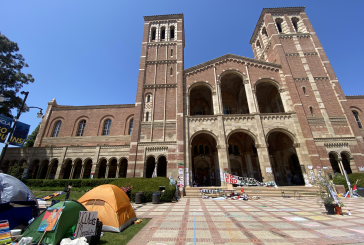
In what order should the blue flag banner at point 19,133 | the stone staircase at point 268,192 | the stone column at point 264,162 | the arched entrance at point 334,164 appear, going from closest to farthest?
the blue flag banner at point 19,133
the stone staircase at point 268,192
the stone column at point 264,162
the arched entrance at point 334,164

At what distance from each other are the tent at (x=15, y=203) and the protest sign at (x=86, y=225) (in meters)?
3.57

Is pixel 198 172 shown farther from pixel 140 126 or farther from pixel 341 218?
pixel 341 218

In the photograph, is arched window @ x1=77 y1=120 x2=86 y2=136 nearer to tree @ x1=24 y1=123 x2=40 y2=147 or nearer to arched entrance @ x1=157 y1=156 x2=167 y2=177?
arched entrance @ x1=157 y1=156 x2=167 y2=177

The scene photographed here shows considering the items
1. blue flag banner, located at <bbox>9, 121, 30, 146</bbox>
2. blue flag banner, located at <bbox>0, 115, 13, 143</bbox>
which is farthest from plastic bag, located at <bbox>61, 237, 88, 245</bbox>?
blue flag banner, located at <bbox>0, 115, 13, 143</bbox>

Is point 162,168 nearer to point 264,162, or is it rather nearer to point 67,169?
point 264,162

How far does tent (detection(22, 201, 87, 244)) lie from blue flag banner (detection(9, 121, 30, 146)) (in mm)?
8423

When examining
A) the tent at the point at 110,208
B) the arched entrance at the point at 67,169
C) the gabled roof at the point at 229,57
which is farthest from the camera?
the gabled roof at the point at 229,57

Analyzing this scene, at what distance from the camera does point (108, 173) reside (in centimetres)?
2161

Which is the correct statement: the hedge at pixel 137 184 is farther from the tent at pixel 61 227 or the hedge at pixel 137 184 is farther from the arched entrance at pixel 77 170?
the tent at pixel 61 227

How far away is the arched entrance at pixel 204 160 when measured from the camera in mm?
22955

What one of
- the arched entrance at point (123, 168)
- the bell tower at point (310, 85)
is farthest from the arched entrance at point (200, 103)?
the arched entrance at point (123, 168)

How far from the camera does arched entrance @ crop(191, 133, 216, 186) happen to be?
23.0 metres

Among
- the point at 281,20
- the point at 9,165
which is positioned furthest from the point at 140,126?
the point at 281,20

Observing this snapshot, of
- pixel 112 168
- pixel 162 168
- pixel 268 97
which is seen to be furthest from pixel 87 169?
pixel 268 97
